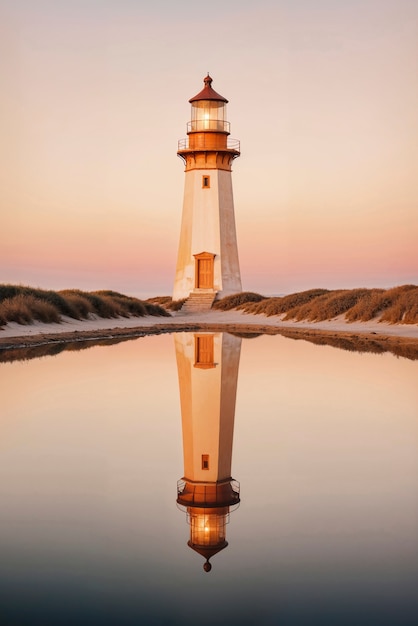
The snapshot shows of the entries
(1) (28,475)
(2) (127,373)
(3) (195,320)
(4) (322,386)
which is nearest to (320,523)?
(1) (28,475)

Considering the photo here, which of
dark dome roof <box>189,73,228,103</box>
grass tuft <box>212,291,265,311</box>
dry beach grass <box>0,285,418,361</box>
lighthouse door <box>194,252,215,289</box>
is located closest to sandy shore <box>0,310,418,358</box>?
dry beach grass <box>0,285,418,361</box>

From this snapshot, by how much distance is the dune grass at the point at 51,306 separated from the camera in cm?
2045

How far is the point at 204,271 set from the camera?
35.1 meters

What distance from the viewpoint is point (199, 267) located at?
35.1 m

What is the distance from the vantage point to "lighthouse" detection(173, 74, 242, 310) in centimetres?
3409

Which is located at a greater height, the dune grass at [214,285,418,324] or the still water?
the dune grass at [214,285,418,324]

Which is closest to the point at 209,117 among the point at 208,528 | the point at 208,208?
the point at 208,208

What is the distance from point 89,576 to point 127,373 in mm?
8980

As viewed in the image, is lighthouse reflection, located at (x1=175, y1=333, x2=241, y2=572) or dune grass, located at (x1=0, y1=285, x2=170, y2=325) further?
dune grass, located at (x1=0, y1=285, x2=170, y2=325)

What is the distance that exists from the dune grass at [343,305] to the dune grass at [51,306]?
16.7ft

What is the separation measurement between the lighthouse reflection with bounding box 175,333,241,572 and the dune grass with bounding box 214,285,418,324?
10249mm

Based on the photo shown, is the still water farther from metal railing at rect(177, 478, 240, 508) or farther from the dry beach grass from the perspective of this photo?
the dry beach grass

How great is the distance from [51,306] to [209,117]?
50.9 ft

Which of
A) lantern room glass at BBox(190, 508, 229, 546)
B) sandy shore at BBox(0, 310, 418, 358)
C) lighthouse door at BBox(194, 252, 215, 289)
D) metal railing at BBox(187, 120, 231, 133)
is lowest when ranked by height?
lantern room glass at BBox(190, 508, 229, 546)
